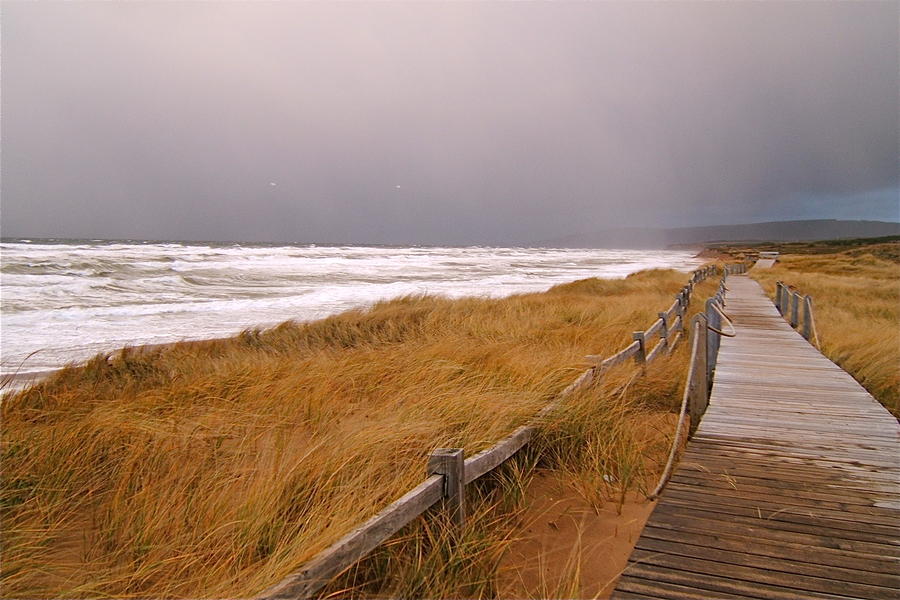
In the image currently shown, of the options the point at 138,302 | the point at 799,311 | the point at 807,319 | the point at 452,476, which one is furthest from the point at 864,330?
the point at 138,302

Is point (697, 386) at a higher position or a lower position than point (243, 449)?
higher

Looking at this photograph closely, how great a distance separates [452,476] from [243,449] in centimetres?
213

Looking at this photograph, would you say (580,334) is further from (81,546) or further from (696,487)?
(81,546)

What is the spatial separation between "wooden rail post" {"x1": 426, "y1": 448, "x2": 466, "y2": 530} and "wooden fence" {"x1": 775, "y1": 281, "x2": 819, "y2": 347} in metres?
8.88

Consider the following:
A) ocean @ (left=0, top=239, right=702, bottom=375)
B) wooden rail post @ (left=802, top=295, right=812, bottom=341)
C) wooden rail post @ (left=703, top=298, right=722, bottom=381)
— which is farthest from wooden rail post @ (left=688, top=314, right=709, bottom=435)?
ocean @ (left=0, top=239, right=702, bottom=375)

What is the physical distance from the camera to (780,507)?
3400mm

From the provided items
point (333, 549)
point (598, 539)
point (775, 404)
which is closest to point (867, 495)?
point (598, 539)

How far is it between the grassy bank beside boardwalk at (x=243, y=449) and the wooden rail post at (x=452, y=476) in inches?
13.8

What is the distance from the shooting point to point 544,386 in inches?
220

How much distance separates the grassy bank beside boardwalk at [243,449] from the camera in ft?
9.80

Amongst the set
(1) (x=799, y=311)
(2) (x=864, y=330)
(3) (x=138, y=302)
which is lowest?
(3) (x=138, y=302)

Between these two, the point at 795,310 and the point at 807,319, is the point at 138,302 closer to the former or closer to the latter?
the point at 807,319

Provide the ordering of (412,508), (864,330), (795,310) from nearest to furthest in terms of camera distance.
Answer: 1. (412,508)
2. (864,330)
3. (795,310)

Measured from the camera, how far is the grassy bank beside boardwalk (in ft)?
9.80
